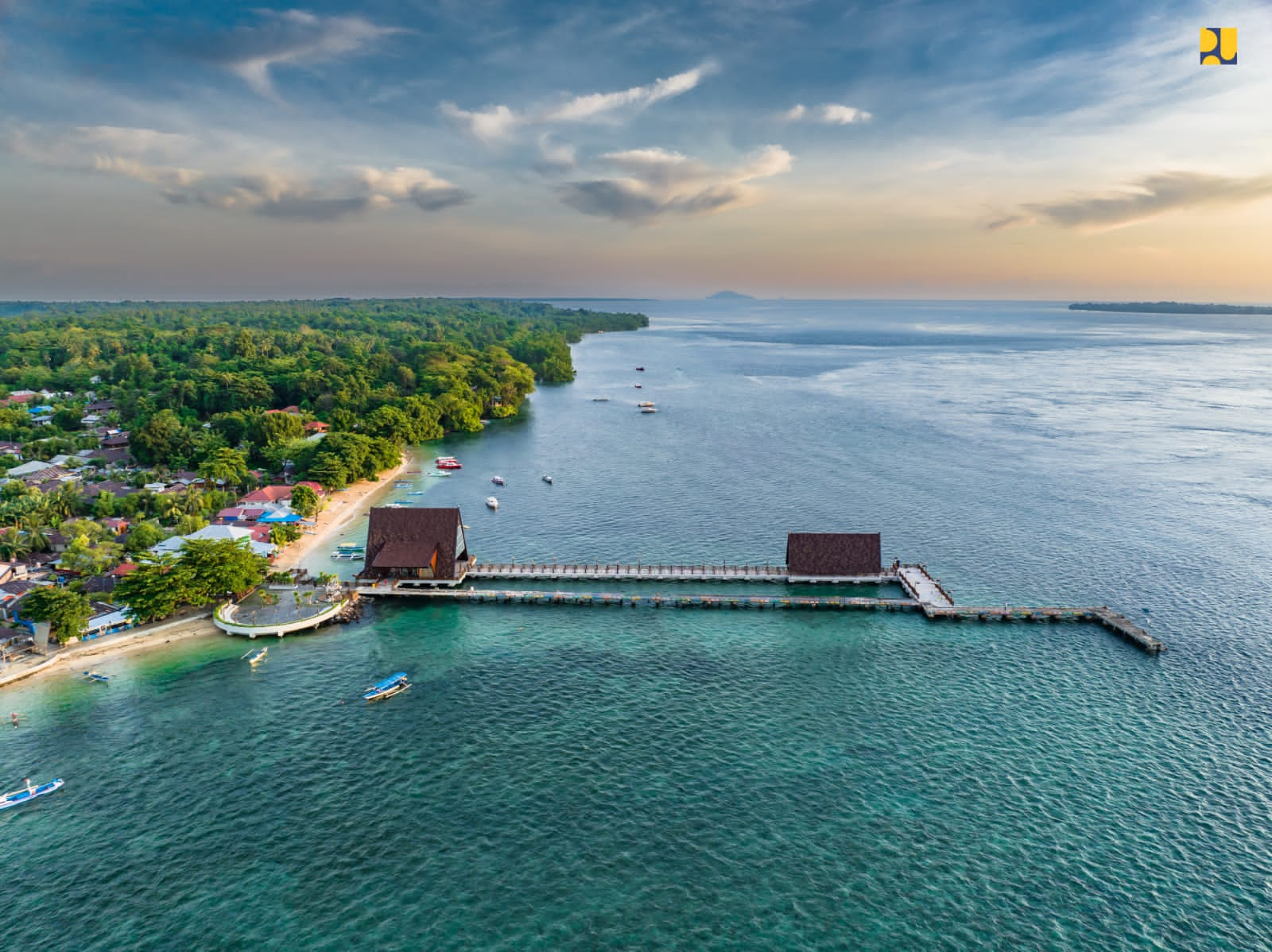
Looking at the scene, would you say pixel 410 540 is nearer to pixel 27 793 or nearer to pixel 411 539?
pixel 411 539

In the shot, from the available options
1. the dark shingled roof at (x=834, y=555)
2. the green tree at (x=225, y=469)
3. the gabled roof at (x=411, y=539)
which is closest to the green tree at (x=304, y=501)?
the green tree at (x=225, y=469)

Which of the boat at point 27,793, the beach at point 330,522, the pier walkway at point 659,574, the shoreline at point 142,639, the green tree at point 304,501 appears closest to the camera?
the boat at point 27,793

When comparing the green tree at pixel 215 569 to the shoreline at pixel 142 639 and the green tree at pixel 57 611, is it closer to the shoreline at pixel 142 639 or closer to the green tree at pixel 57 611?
the shoreline at pixel 142 639

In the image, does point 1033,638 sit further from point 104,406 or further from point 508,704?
point 104,406

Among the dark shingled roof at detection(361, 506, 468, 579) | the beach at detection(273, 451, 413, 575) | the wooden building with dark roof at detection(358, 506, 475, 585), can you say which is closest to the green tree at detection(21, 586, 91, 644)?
the beach at detection(273, 451, 413, 575)

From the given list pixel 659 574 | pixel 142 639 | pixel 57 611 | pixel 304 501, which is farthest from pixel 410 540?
pixel 57 611
